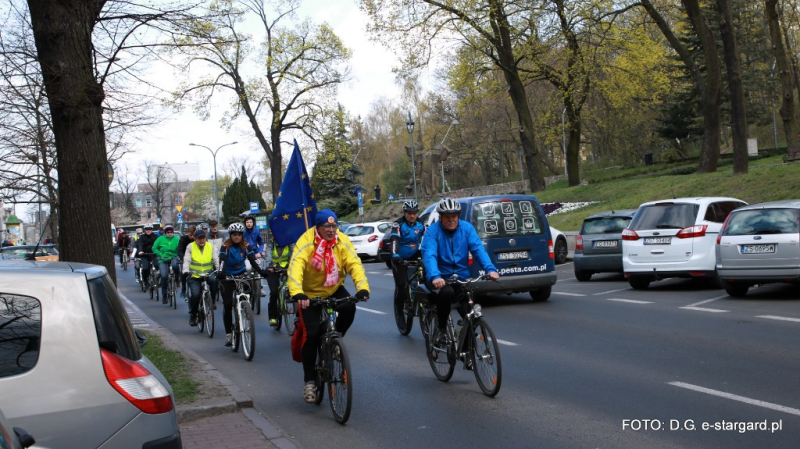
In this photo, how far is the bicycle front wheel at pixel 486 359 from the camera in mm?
6867

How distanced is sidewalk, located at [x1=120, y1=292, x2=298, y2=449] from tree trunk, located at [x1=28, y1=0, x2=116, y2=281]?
2763mm

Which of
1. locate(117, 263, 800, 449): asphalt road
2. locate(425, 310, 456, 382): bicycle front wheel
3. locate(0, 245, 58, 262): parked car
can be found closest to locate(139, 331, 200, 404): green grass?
locate(117, 263, 800, 449): asphalt road

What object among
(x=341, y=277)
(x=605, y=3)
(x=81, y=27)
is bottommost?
(x=341, y=277)

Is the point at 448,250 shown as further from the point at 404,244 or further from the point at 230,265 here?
the point at 230,265

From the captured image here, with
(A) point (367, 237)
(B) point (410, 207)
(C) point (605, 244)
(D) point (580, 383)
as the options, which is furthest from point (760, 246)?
(A) point (367, 237)

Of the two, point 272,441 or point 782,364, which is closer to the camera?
point 272,441

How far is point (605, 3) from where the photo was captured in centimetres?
3234

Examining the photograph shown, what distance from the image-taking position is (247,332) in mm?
10133

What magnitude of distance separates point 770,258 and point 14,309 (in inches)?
456

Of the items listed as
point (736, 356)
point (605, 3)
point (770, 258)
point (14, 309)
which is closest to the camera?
point (14, 309)

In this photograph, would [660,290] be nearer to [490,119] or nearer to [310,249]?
[310,249]

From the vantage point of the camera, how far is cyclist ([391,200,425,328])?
11195 mm

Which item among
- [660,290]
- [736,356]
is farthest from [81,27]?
[660,290]

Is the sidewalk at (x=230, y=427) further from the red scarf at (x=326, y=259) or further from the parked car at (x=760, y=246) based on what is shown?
the parked car at (x=760, y=246)
